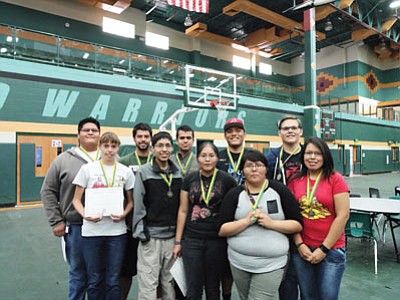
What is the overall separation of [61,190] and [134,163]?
2.30 ft

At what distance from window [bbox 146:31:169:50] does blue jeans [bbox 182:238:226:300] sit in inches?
536

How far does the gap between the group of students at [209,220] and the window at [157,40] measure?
12944 millimetres

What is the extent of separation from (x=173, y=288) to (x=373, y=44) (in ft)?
75.1

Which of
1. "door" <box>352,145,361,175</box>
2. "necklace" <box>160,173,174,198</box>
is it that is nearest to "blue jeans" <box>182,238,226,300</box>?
"necklace" <box>160,173,174,198</box>

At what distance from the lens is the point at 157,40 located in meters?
14.4

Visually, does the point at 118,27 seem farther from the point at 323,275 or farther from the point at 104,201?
the point at 323,275

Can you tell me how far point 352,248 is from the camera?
13.4ft

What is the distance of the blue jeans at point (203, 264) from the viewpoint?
1.94m

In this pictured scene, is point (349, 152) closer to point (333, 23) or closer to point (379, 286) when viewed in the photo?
point (333, 23)

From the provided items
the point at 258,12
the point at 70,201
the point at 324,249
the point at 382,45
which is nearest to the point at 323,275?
the point at 324,249

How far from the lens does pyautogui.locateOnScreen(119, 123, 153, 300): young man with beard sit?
2.33m

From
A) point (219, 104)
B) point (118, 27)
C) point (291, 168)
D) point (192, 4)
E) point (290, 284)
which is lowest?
point (290, 284)

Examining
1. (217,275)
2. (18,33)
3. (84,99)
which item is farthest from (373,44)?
(217,275)

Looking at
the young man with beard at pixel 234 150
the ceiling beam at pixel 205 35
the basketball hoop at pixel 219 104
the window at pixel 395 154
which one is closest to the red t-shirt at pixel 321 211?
the young man with beard at pixel 234 150
